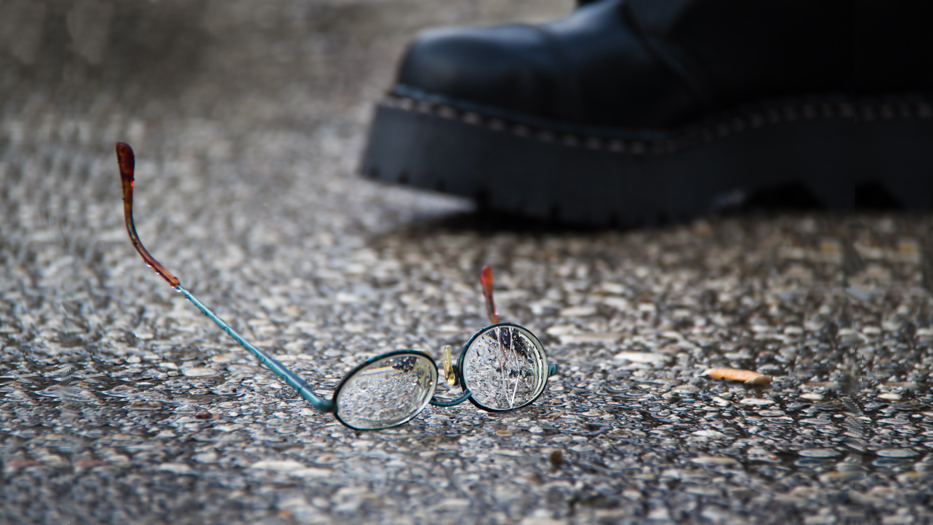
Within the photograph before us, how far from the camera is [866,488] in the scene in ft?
2.80

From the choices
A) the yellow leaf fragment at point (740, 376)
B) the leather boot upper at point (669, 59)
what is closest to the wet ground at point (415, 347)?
the yellow leaf fragment at point (740, 376)

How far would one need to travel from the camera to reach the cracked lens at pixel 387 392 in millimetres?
898

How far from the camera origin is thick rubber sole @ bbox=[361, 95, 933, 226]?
1.79m

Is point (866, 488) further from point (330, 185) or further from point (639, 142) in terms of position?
point (330, 185)

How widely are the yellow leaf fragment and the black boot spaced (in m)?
0.74

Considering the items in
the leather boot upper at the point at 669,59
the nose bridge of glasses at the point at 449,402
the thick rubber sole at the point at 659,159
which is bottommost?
the nose bridge of glasses at the point at 449,402

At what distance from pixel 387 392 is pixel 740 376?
1.86 feet

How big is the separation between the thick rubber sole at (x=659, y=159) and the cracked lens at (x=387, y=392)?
898 mm

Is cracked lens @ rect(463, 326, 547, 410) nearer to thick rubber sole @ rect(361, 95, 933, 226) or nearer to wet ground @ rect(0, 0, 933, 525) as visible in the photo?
wet ground @ rect(0, 0, 933, 525)

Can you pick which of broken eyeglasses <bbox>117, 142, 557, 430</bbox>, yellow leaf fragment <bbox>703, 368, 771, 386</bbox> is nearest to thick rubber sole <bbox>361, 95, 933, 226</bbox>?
yellow leaf fragment <bbox>703, 368, 771, 386</bbox>

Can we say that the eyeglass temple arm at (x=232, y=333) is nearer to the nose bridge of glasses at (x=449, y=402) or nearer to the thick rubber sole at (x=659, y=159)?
the nose bridge of glasses at (x=449, y=402)

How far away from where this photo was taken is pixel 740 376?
3.85ft

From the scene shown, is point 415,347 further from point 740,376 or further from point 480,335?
point 740,376

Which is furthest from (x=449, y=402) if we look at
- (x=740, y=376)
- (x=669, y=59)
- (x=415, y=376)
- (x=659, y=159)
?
(x=669, y=59)
